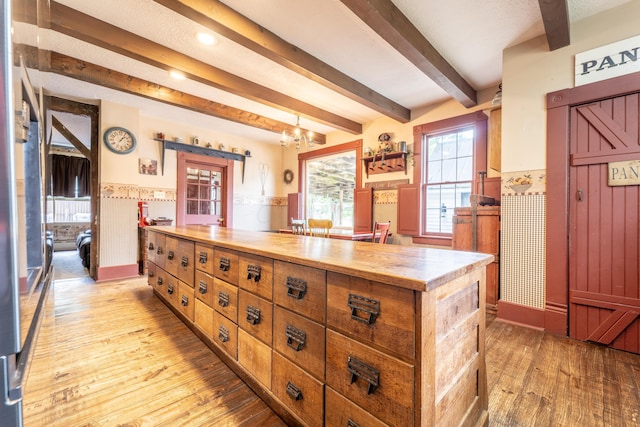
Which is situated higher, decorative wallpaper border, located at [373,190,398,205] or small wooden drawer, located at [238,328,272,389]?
decorative wallpaper border, located at [373,190,398,205]

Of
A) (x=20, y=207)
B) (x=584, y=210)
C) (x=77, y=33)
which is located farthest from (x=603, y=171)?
(x=77, y=33)

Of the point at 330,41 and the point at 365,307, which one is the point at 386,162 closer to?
the point at 330,41

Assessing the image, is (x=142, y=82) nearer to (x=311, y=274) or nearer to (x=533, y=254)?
(x=311, y=274)

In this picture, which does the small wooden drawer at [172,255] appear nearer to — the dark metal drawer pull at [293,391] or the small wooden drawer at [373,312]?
the dark metal drawer pull at [293,391]

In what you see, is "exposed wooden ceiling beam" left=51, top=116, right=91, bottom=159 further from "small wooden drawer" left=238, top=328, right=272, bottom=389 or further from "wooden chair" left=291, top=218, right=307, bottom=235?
"small wooden drawer" left=238, top=328, right=272, bottom=389

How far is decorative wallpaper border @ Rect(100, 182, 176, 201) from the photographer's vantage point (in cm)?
387

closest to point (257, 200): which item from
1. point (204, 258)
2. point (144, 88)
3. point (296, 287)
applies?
point (144, 88)

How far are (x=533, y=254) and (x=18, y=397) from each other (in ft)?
10.2

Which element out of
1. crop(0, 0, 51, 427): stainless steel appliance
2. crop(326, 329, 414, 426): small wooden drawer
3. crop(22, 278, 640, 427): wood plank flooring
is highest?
crop(0, 0, 51, 427): stainless steel appliance

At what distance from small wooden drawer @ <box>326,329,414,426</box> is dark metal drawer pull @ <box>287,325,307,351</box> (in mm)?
142

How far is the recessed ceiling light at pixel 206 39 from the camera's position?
240 cm

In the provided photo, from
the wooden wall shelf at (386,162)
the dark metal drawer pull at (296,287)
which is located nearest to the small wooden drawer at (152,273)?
the dark metal drawer pull at (296,287)

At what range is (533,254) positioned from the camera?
7.93 feet

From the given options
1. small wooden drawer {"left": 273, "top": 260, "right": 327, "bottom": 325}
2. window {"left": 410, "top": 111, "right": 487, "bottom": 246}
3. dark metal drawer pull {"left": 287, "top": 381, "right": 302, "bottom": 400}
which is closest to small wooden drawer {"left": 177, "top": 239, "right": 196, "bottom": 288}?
small wooden drawer {"left": 273, "top": 260, "right": 327, "bottom": 325}
